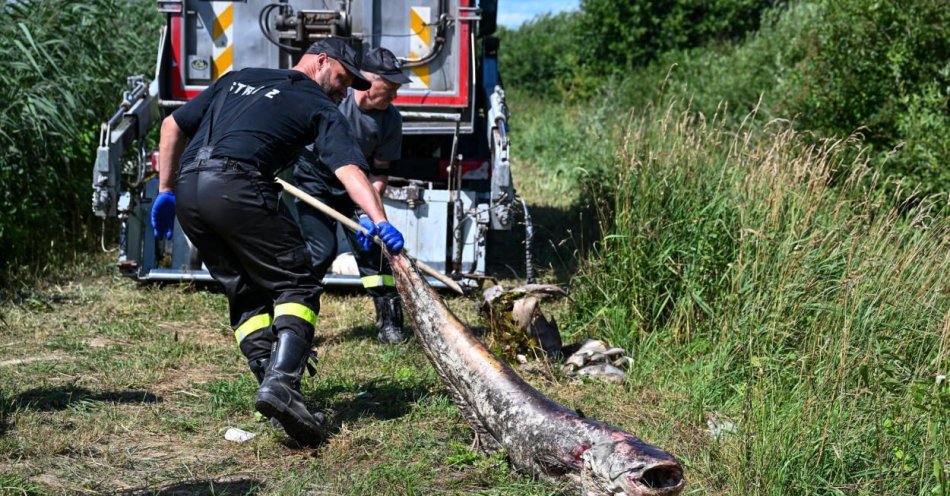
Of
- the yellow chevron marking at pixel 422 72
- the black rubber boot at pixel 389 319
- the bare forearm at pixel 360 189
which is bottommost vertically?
the black rubber boot at pixel 389 319

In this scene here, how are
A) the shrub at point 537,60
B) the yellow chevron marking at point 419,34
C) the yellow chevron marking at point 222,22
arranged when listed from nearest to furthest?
the yellow chevron marking at point 222,22 < the yellow chevron marking at point 419,34 < the shrub at point 537,60

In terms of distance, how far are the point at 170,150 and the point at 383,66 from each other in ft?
5.67

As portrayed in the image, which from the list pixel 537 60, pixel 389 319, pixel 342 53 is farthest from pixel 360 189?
pixel 537 60

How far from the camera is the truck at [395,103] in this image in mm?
7492

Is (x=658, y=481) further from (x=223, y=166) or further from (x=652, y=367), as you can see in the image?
(x=223, y=166)

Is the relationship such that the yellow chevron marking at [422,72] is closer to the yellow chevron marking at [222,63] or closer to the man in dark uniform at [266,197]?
the yellow chevron marking at [222,63]

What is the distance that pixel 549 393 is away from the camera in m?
5.32

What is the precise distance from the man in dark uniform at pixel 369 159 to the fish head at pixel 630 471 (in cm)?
279

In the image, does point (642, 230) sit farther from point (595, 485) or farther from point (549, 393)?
point (595, 485)

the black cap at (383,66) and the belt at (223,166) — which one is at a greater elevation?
the black cap at (383,66)

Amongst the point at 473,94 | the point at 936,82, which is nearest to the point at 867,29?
the point at 936,82

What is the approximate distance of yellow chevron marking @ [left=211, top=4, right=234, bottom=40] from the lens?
7613mm

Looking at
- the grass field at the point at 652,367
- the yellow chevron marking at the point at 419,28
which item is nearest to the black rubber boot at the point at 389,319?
the grass field at the point at 652,367

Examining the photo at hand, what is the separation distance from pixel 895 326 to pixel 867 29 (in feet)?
14.6
